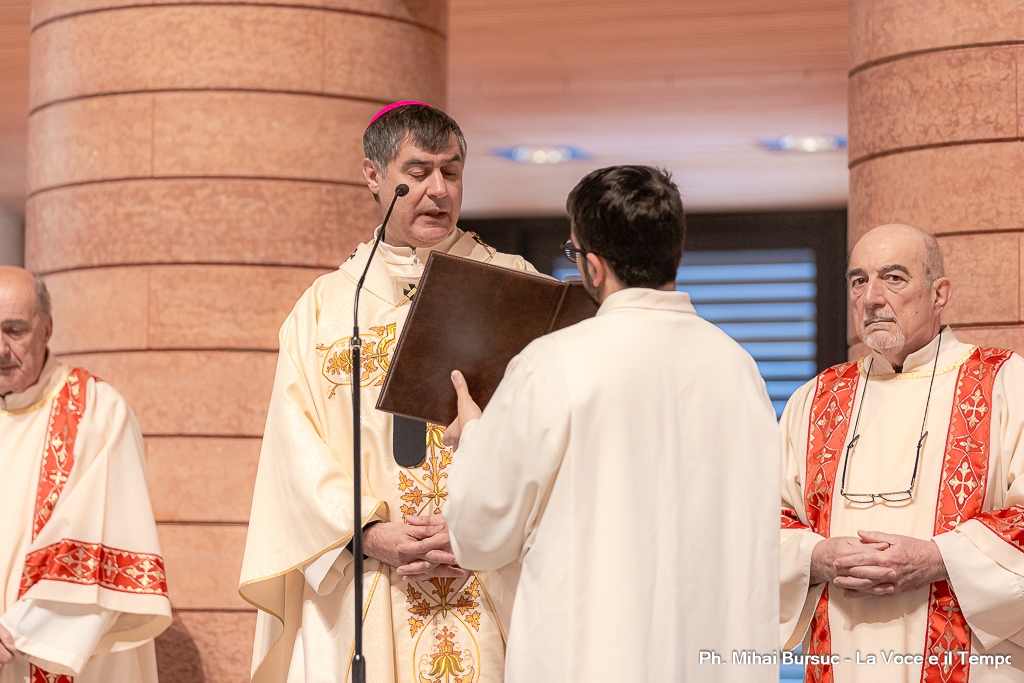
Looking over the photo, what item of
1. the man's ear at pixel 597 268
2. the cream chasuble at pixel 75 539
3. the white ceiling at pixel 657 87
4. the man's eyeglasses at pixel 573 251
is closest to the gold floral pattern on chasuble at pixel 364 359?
the man's eyeglasses at pixel 573 251

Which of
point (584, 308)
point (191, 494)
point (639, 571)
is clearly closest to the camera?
point (639, 571)

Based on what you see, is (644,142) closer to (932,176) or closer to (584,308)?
(932,176)

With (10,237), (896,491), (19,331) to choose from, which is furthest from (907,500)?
(10,237)

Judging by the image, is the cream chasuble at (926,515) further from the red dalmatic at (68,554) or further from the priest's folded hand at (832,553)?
the red dalmatic at (68,554)

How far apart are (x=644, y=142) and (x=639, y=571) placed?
8443 mm

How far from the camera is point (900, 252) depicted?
3.55 metres

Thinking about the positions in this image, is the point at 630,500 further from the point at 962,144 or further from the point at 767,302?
the point at 767,302

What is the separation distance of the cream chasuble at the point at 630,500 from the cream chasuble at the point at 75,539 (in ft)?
6.10

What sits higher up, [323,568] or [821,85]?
[821,85]

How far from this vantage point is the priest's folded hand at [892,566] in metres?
3.23

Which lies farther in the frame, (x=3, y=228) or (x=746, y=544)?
(x=3, y=228)

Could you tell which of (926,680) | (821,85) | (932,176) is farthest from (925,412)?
(821,85)

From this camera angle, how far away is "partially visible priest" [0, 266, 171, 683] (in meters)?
3.81

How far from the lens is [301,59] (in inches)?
201
